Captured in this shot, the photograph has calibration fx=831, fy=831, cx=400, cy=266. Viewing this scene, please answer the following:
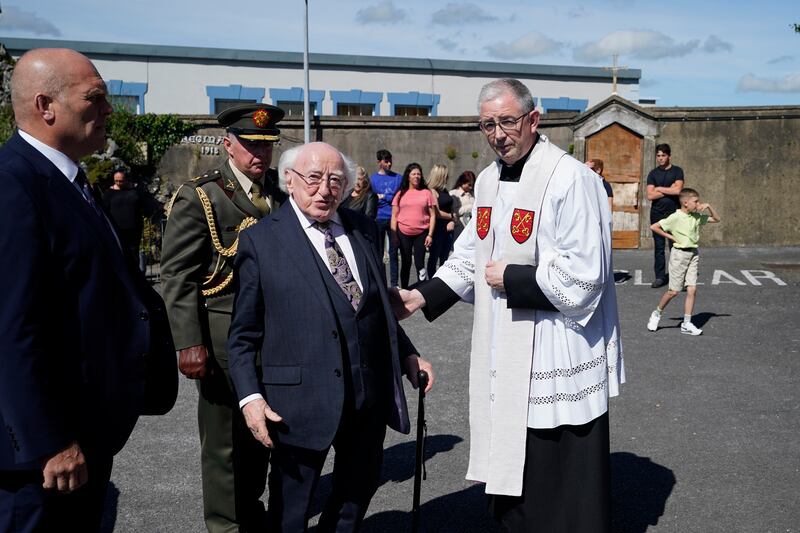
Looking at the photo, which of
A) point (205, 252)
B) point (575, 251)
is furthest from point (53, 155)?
point (575, 251)

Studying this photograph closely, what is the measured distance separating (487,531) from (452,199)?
364 inches

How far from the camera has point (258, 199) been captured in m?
4.25

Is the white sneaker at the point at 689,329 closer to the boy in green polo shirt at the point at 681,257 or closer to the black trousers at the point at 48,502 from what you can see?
the boy in green polo shirt at the point at 681,257

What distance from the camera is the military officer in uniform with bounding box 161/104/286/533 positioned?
4.02 meters

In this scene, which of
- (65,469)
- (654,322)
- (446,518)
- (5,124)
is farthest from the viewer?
(5,124)

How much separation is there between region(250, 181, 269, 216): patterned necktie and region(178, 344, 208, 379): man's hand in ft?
2.50

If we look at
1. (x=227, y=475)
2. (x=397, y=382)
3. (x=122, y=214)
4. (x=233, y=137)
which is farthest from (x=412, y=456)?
(x=122, y=214)

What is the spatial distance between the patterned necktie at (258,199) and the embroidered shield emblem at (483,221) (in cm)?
108

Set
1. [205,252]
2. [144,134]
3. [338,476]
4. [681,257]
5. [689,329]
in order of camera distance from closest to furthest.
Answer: [338,476] < [205,252] < [689,329] < [681,257] < [144,134]

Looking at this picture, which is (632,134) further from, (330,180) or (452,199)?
(330,180)

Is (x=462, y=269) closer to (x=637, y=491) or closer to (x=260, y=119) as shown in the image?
(x=260, y=119)

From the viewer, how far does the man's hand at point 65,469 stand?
8.04 ft

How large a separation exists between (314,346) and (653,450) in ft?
10.8

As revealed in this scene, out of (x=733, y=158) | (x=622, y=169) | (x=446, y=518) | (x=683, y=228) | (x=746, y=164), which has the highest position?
(x=733, y=158)
